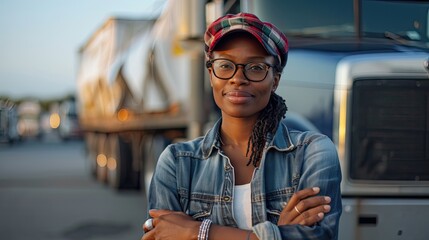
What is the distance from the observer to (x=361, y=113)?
15.4ft

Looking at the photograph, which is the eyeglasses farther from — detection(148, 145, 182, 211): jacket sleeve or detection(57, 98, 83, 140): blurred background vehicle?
detection(57, 98, 83, 140): blurred background vehicle

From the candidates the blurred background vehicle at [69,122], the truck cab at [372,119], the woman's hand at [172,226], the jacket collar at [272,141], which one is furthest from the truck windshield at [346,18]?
the blurred background vehicle at [69,122]

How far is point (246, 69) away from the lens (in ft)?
7.72

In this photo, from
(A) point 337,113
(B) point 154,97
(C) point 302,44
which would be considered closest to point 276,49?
(A) point 337,113

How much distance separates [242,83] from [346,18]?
10.1ft

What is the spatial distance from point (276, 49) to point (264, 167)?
1.28ft

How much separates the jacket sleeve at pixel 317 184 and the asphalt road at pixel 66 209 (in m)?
6.06

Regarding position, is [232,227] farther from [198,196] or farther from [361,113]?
[361,113]

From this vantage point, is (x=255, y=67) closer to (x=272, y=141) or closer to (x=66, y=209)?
(x=272, y=141)

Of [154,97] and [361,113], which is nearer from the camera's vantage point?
[361,113]

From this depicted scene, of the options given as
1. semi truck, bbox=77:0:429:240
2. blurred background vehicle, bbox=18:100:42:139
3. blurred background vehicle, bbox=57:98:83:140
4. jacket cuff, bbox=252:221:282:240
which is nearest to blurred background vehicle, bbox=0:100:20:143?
semi truck, bbox=77:0:429:240

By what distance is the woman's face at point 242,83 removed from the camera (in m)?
2.33

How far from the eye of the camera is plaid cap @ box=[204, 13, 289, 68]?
89.5 inches

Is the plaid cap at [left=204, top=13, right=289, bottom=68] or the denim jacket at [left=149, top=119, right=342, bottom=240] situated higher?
the plaid cap at [left=204, top=13, right=289, bottom=68]
